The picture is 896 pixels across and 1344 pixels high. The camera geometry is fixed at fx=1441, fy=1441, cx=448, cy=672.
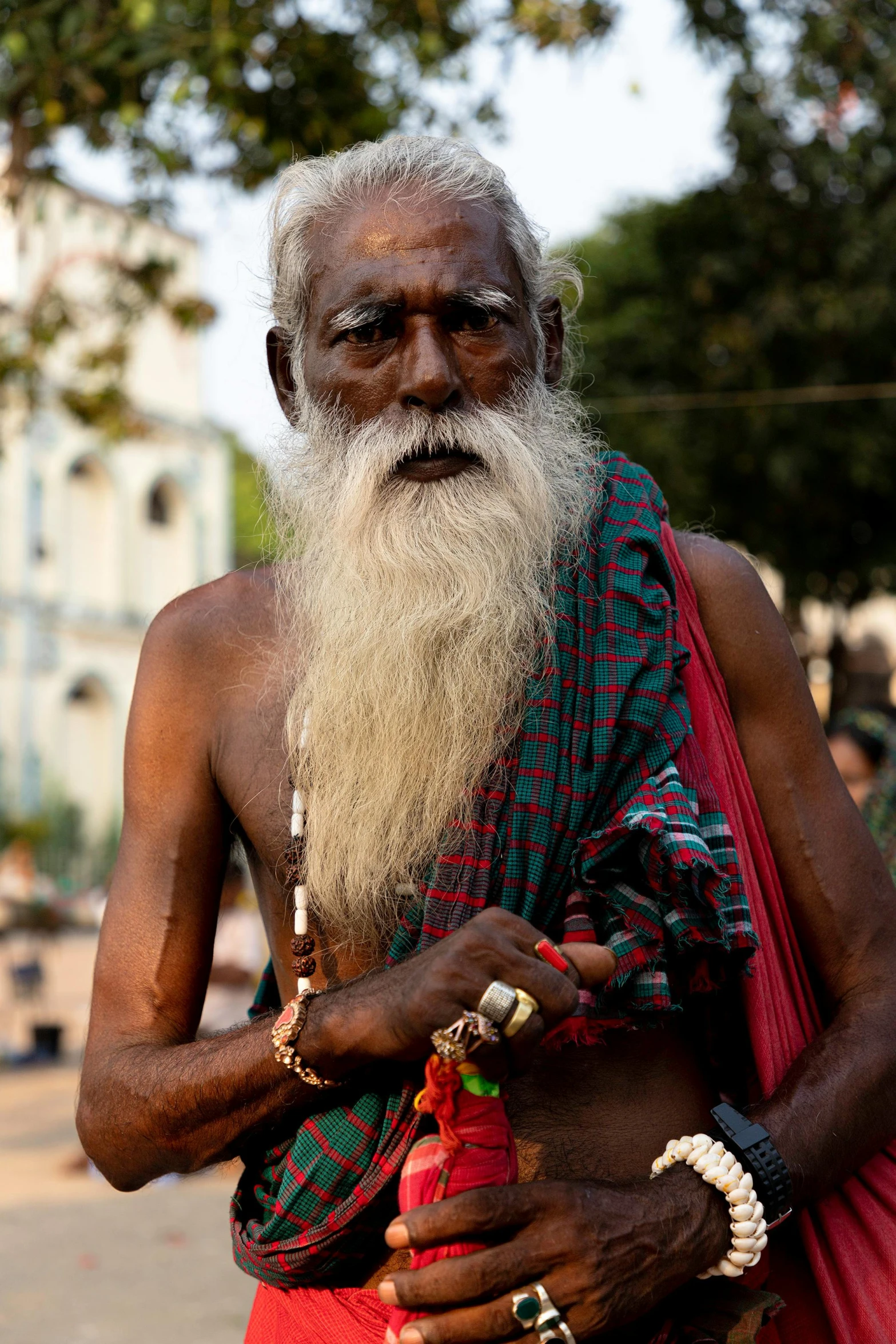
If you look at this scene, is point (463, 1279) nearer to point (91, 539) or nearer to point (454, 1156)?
point (454, 1156)

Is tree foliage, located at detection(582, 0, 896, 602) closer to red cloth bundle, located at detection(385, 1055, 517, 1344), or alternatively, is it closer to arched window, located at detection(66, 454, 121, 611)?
red cloth bundle, located at detection(385, 1055, 517, 1344)

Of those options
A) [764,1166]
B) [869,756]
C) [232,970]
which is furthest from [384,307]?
[232,970]

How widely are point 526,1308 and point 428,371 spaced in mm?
1209

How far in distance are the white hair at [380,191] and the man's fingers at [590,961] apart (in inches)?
41.8

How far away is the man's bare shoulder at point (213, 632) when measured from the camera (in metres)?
2.15

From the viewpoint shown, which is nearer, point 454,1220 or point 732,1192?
point 454,1220

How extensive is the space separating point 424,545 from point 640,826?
54cm

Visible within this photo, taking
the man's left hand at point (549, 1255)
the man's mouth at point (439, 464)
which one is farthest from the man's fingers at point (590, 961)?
the man's mouth at point (439, 464)

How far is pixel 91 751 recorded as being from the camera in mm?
26484

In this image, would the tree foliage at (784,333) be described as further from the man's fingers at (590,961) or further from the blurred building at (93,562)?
the blurred building at (93,562)

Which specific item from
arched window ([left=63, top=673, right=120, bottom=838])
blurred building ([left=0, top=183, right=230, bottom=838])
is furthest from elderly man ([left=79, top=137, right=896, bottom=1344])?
arched window ([left=63, top=673, right=120, bottom=838])

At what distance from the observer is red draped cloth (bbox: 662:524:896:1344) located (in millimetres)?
1888

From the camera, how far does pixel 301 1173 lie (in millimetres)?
1814

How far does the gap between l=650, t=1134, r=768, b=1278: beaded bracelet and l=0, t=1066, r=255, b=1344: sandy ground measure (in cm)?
404
